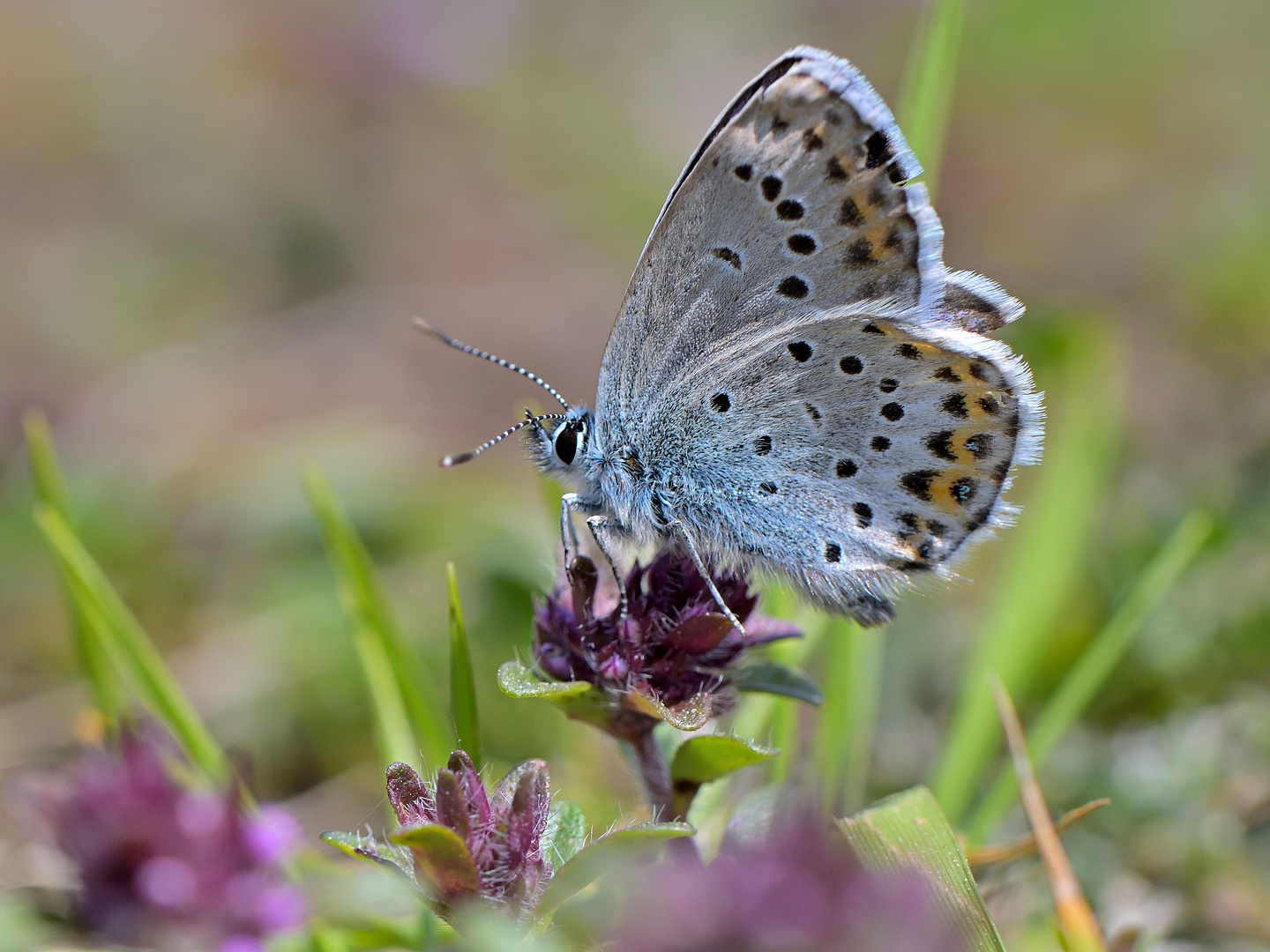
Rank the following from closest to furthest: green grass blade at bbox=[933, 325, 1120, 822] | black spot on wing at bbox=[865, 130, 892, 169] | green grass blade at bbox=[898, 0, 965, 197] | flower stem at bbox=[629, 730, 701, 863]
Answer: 1. flower stem at bbox=[629, 730, 701, 863]
2. black spot on wing at bbox=[865, 130, 892, 169]
3. green grass blade at bbox=[933, 325, 1120, 822]
4. green grass blade at bbox=[898, 0, 965, 197]

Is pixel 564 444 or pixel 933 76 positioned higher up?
pixel 933 76

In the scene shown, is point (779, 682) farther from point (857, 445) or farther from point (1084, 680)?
point (1084, 680)

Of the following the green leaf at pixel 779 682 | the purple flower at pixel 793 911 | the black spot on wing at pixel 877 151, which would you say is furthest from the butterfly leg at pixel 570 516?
the purple flower at pixel 793 911

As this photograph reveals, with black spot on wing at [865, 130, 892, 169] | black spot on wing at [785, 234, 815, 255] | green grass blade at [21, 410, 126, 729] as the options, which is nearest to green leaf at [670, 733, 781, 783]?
black spot on wing at [785, 234, 815, 255]

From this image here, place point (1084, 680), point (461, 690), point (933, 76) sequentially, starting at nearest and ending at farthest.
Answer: point (461, 690) → point (1084, 680) → point (933, 76)

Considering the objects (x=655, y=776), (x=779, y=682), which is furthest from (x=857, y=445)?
(x=655, y=776)

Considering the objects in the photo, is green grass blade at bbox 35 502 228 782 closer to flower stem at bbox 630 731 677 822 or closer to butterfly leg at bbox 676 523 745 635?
flower stem at bbox 630 731 677 822

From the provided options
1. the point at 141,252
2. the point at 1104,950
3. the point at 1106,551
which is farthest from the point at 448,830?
the point at 141,252
